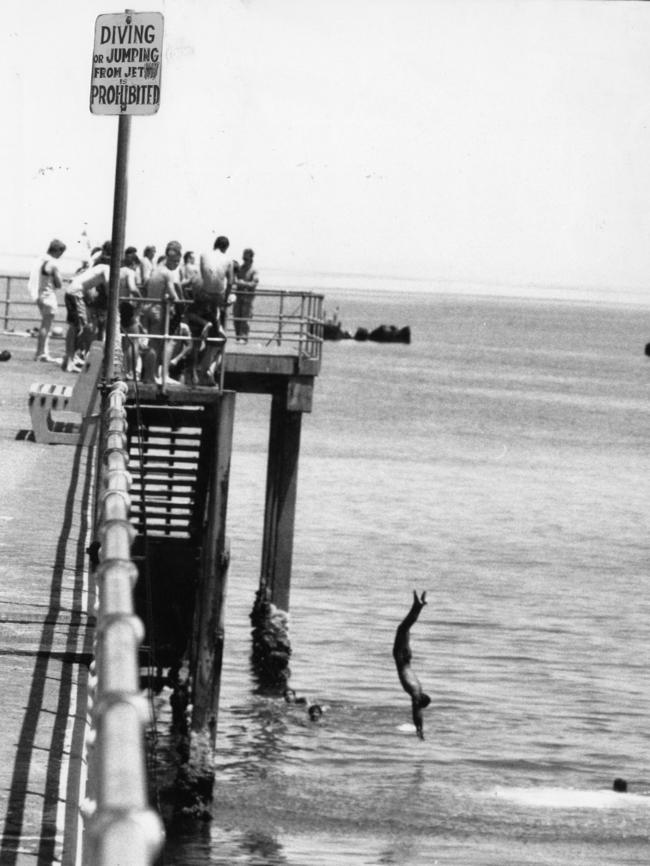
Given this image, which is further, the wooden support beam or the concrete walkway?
the wooden support beam

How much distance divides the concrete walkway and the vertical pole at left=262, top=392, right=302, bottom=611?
349 inches

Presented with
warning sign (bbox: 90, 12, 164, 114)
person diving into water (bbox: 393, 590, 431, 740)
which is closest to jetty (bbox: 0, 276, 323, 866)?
warning sign (bbox: 90, 12, 164, 114)

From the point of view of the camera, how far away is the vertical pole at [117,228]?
10023 millimetres

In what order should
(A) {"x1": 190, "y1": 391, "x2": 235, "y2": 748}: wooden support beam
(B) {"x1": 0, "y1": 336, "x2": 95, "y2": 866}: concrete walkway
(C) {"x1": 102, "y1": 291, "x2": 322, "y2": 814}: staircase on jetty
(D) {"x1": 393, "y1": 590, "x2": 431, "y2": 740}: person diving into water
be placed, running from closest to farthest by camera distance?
(B) {"x1": 0, "y1": 336, "x2": 95, "y2": 866}: concrete walkway → (C) {"x1": 102, "y1": 291, "x2": 322, "y2": 814}: staircase on jetty → (A) {"x1": 190, "y1": 391, "x2": 235, "y2": 748}: wooden support beam → (D) {"x1": 393, "y1": 590, "x2": 431, "y2": 740}: person diving into water

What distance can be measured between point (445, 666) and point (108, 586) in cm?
2377

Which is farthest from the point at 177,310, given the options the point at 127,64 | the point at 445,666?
the point at 445,666

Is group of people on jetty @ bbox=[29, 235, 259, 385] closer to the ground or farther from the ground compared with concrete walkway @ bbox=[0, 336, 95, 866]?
farther from the ground

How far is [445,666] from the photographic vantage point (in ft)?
87.5

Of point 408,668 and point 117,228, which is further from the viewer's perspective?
point 408,668

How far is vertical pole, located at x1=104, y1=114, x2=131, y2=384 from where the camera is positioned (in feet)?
32.9

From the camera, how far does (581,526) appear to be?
4634 centimetres

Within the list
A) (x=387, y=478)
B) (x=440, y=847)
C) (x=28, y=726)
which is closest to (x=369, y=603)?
(x=440, y=847)

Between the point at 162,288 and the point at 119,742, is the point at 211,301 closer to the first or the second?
the point at 162,288

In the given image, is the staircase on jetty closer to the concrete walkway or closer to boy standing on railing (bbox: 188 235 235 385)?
boy standing on railing (bbox: 188 235 235 385)
